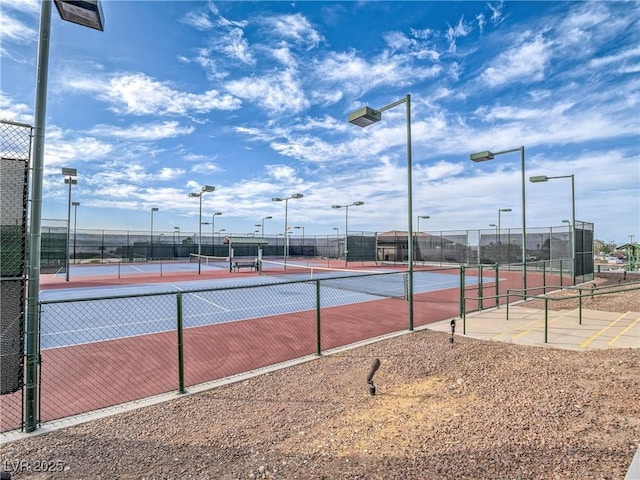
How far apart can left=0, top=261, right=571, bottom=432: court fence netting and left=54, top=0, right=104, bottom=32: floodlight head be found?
334 centimetres

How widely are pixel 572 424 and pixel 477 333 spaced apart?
5129 mm

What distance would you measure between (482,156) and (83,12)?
12238 mm

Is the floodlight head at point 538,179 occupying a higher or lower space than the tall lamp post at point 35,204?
higher

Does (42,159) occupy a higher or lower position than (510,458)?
higher

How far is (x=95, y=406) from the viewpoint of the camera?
4.84 metres

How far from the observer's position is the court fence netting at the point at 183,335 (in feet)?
17.2

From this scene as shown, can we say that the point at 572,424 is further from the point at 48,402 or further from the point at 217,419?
the point at 48,402

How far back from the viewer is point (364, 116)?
26.9ft

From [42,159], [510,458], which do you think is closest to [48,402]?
[42,159]

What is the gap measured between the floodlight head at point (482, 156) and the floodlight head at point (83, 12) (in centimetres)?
1196

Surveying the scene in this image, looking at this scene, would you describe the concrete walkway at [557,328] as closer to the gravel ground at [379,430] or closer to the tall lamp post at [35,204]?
the gravel ground at [379,430]

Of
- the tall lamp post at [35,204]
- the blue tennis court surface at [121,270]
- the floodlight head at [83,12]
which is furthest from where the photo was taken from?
the blue tennis court surface at [121,270]

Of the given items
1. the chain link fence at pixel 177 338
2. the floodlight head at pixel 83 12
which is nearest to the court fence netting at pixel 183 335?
the chain link fence at pixel 177 338

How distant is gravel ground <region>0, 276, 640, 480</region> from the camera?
311cm
